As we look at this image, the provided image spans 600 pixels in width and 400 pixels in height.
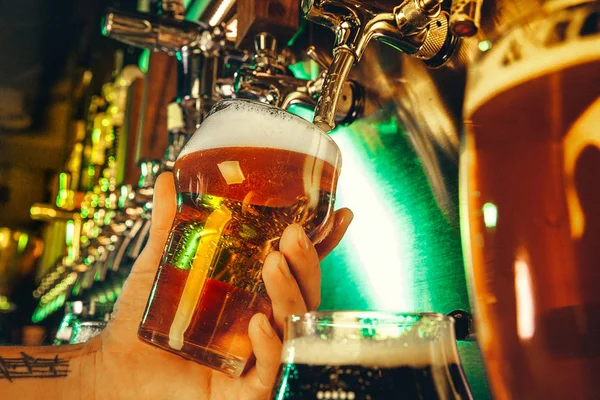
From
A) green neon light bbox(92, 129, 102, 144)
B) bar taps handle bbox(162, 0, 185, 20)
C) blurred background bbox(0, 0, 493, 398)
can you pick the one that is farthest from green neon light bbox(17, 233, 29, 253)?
bar taps handle bbox(162, 0, 185, 20)

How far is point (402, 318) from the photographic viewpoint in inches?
17.3

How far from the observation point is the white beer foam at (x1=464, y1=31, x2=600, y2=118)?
1.40 feet

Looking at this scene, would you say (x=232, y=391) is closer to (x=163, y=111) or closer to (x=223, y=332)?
(x=223, y=332)

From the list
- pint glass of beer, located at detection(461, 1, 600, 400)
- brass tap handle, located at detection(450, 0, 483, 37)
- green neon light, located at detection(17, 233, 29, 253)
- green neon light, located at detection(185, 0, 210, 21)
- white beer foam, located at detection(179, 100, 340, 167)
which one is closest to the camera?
pint glass of beer, located at detection(461, 1, 600, 400)

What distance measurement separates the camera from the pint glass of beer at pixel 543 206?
1.35ft

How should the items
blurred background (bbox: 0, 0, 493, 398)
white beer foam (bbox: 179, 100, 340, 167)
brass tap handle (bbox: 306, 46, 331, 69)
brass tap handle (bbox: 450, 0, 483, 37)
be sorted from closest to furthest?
brass tap handle (bbox: 450, 0, 483, 37) < white beer foam (bbox: 179, 100, 340, 167) < blurred background (bbox: 0, 0, 493, 398) < brass tap handle (bbox: 306, 46, 331, 69)

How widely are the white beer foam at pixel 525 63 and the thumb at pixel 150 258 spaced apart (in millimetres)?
672

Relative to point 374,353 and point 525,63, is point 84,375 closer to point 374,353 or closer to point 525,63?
point 374,353

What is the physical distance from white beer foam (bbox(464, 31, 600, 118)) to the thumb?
67 centimetres

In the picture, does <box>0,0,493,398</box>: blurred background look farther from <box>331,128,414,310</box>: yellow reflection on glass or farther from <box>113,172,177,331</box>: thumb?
<box>113,172,177,331</box>: thumb

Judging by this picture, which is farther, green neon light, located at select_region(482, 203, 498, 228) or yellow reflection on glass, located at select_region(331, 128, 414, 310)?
yellow reflection on glass, located at select_region(331, 128, 414, 310)

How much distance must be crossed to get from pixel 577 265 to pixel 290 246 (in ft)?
1.24

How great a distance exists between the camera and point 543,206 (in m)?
0.44

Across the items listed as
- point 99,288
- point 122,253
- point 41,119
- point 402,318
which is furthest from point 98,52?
point 402,318
